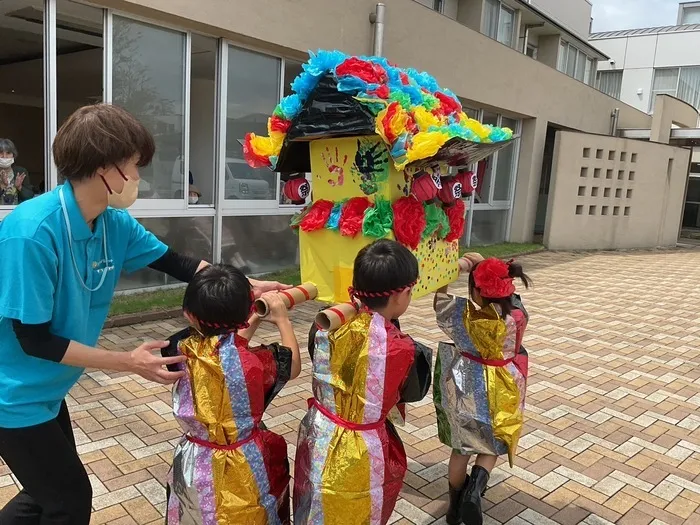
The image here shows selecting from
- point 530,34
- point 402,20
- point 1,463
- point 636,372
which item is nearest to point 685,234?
point 530,34

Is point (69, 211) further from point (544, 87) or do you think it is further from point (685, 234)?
point (685, 234)

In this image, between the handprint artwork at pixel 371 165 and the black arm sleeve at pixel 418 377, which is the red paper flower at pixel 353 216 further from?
the black arm sleeve at pixel 418 377

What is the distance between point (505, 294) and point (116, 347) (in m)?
3.66

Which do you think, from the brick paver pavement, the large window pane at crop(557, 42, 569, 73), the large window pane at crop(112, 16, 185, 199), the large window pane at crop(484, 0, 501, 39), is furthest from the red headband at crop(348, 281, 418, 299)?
the large window pane at crop(557, 42, 569, 73)

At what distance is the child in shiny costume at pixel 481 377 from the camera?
8.32 ft

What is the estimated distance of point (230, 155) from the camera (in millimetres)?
7430

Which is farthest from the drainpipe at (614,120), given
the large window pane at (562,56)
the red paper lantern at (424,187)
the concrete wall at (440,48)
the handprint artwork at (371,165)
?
the handprint artwork at (371,165)

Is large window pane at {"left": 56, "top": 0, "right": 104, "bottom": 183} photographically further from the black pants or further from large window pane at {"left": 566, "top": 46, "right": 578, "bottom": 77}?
large window pane at {"left": 566, "top": 46, "right": 578, "bottom": 77}

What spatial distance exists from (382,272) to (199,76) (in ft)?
19.8

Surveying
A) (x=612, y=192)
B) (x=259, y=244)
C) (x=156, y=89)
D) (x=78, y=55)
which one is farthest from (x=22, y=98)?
(x=612, y=192)

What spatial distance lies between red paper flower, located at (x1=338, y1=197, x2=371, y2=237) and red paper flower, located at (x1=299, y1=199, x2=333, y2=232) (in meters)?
0.09

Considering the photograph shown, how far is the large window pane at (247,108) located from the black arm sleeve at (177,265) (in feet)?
17.4

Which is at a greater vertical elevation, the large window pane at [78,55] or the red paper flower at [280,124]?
the large window pane at [78,55]

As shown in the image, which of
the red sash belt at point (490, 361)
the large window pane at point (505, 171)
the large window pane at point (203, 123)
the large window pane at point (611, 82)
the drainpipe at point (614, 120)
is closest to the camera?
the red sash belt at point (490, 361)
